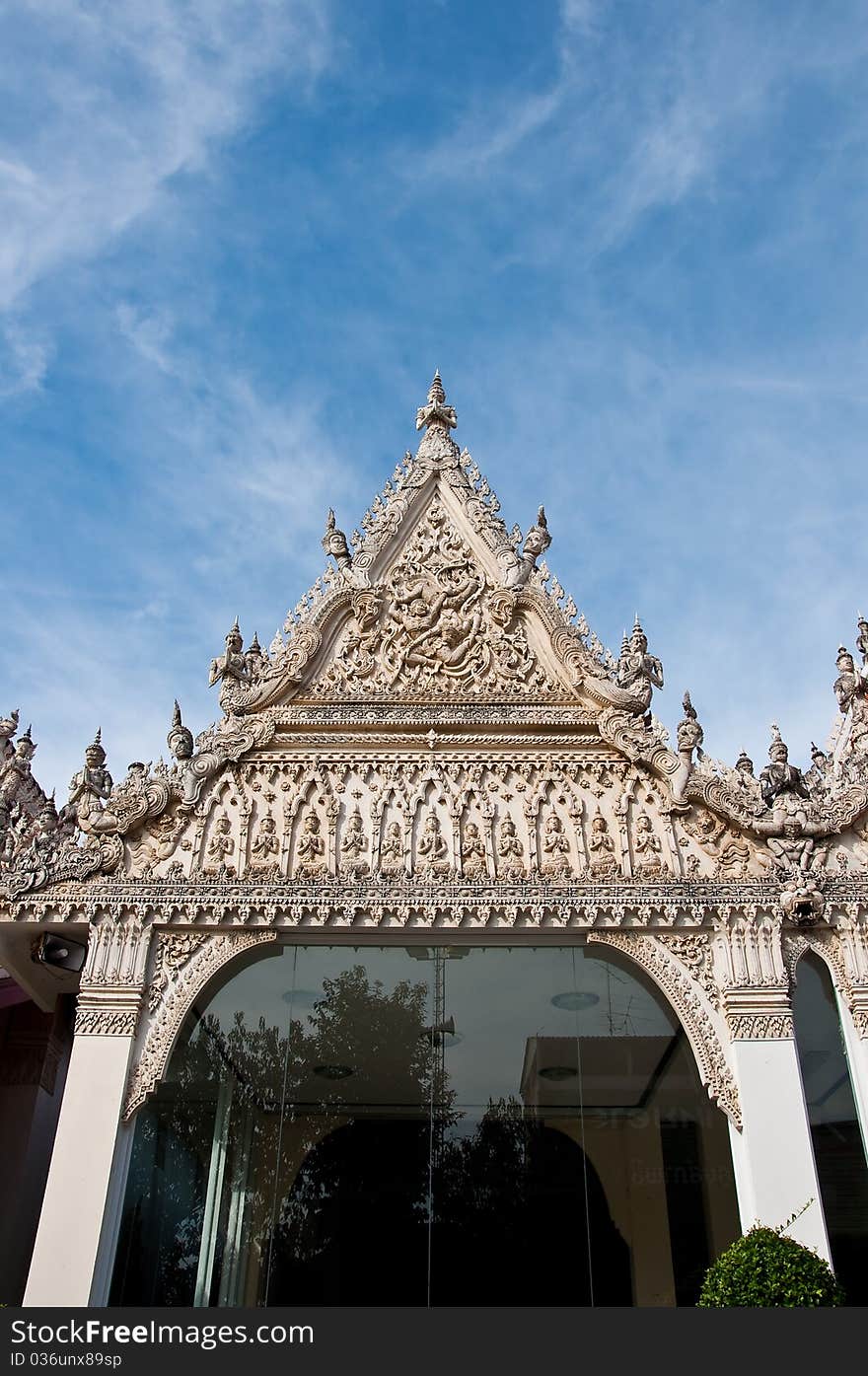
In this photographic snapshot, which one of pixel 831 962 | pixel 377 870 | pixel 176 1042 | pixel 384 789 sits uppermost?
pixel 384 789

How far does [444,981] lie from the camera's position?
33.7 ft

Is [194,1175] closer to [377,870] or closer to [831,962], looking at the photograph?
[377,870]

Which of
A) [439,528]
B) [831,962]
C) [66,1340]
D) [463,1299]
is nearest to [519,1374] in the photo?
[463,1299]

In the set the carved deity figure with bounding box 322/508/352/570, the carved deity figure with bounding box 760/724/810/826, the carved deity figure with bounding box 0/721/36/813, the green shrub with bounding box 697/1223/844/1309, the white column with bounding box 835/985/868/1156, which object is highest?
the carved deity figure with bounding box 322/508/352/570

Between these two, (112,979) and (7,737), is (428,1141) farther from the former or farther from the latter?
(7,737)

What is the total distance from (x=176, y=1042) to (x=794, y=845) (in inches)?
233

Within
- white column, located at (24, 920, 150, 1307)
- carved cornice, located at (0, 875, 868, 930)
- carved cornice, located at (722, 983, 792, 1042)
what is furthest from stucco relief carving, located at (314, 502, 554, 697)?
carved cornice, located at (722, 983, 792, 1042)

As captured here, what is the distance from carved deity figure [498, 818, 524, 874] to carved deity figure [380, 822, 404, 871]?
91 cm

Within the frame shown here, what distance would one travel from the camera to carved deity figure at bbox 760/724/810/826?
1087 centimetres

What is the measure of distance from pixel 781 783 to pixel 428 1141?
4724 millimetres

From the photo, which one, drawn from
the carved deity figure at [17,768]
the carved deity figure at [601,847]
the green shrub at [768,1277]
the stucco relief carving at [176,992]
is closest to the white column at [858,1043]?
the green shrub at [768,1277]

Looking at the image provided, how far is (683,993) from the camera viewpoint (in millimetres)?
10000

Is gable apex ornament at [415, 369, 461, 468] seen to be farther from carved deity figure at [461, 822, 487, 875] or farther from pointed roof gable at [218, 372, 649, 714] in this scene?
carved deity figure at [461, 822, 487, 875]

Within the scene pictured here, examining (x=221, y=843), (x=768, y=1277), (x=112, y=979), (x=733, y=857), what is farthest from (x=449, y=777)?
(x=768, y=1277)
